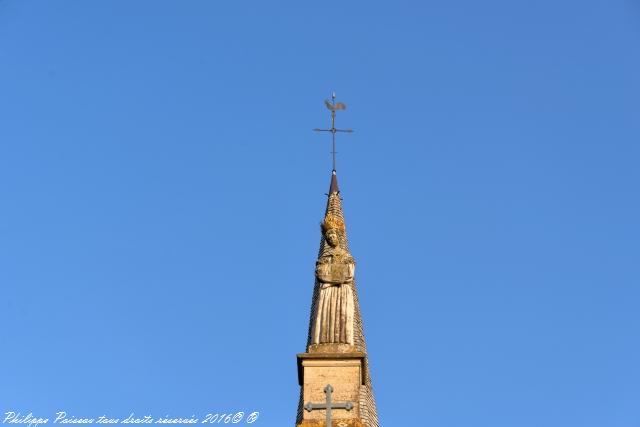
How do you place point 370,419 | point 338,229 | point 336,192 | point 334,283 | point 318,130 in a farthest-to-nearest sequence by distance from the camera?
1. point 336,192
2. point 318,130
3. point 370,419
4. point 338,229
5. point 334,283

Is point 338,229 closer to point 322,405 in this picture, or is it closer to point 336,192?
point 322,405

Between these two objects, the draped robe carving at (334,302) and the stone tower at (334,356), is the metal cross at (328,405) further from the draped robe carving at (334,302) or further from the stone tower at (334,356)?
the draped robe carving at (334,302)

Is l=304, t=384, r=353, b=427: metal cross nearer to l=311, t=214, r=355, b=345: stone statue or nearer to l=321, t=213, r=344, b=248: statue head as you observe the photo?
l=311, t=214, r=355, b=345: stone statue

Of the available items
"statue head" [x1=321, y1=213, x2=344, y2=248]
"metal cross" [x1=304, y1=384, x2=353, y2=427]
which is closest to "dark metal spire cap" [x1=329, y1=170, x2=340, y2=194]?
"statue head" [x1=321, y1=213, x2=344, y2=248]

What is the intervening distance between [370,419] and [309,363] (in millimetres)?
11702

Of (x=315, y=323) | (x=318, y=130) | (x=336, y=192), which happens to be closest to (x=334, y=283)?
(x=315, y=323)

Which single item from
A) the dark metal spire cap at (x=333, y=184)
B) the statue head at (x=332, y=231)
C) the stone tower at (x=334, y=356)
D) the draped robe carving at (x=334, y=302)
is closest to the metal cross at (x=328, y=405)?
the stone tower at (x=334, y=356)

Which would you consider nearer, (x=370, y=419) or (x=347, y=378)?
(x=347, y=378)

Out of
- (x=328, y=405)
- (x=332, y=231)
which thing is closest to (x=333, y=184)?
(x=332, y=231)

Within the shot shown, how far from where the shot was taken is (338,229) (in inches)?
1120

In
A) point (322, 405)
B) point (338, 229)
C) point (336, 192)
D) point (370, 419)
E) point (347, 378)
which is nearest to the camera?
point (322, 405)

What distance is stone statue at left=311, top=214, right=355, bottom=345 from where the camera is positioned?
25.6m

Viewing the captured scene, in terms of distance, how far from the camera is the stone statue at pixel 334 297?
25625 mm

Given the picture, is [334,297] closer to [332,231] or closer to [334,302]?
[334,302]
